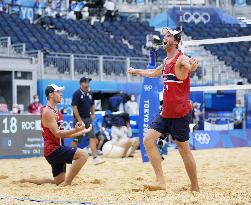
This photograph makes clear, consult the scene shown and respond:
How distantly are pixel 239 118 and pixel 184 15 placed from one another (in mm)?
11316

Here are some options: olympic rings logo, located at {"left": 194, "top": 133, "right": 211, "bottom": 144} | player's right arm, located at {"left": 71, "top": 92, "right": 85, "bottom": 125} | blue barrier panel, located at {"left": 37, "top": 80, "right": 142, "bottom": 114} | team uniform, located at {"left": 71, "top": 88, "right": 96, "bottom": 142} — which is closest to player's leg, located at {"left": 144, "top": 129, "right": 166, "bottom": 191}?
player's right arm, located at {"left": 71, "top": 92, "right": 85, "bottom": 125}

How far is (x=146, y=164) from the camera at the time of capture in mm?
12938

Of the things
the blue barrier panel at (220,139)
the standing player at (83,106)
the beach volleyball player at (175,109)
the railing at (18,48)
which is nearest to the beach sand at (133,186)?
the beach volleyball player at (175,109)

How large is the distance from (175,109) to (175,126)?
7.6 inches

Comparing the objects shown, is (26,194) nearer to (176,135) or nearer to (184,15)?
(176,135)

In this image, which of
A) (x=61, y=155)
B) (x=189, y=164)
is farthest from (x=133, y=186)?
(x=189, y=164)

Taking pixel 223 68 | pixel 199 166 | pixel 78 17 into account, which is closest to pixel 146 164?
pixel 199 166

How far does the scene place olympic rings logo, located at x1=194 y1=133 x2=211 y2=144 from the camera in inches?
790

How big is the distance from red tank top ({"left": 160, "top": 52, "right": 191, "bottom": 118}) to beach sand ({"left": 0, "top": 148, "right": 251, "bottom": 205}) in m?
0.88

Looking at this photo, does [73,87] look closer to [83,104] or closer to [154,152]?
[83,104]

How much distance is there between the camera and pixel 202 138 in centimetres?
2019

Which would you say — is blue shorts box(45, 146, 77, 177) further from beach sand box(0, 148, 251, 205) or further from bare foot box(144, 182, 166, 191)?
bare foot box(144, 182, 166, 191)

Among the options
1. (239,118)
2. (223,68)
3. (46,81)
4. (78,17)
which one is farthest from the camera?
(78,17)

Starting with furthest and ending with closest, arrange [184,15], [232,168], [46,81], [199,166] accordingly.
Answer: [184,15], [46,81], [199,166], [232,168]
